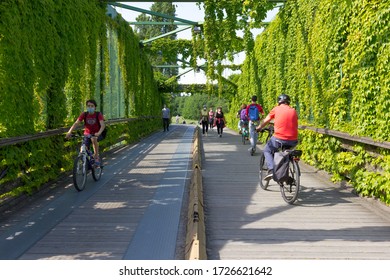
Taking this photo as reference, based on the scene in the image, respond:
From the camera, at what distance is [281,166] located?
281 inches

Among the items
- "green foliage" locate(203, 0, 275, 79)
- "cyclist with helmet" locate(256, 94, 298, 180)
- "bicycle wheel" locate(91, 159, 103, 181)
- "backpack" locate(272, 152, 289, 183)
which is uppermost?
"green foliage" locate(203, 0, 275, 79)

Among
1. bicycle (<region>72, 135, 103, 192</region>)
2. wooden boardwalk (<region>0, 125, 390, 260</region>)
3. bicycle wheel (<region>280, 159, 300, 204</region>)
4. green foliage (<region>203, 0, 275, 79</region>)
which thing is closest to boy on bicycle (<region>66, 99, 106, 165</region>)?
bicycle (<region>72, 135, 103, 192</region>)

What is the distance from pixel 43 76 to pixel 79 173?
74.2 inches

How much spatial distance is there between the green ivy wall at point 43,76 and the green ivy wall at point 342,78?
526cm

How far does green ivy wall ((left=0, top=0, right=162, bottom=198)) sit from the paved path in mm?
3071

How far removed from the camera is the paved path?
4.67 meters

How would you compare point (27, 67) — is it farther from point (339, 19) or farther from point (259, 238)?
point (339, 19)

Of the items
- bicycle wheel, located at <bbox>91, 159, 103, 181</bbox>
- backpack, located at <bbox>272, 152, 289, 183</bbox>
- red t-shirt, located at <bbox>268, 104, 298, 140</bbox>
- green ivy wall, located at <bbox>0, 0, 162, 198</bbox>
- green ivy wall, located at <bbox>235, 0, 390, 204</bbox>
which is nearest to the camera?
green ivy wall, located at <bbox>235, 0, 390, 204</bbox>

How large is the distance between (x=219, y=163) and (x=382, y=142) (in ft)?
21.2

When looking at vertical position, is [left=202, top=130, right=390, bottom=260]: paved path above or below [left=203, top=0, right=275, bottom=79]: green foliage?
below

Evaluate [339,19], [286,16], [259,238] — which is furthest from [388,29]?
[286,16]

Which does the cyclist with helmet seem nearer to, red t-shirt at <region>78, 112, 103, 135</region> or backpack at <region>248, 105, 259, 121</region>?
red t-shirt at <region>78, 112, 103, 135</region>

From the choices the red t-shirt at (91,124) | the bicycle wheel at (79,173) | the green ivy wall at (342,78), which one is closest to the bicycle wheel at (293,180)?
the green ivy wall at (342,78)

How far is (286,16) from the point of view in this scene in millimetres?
A: 13500
